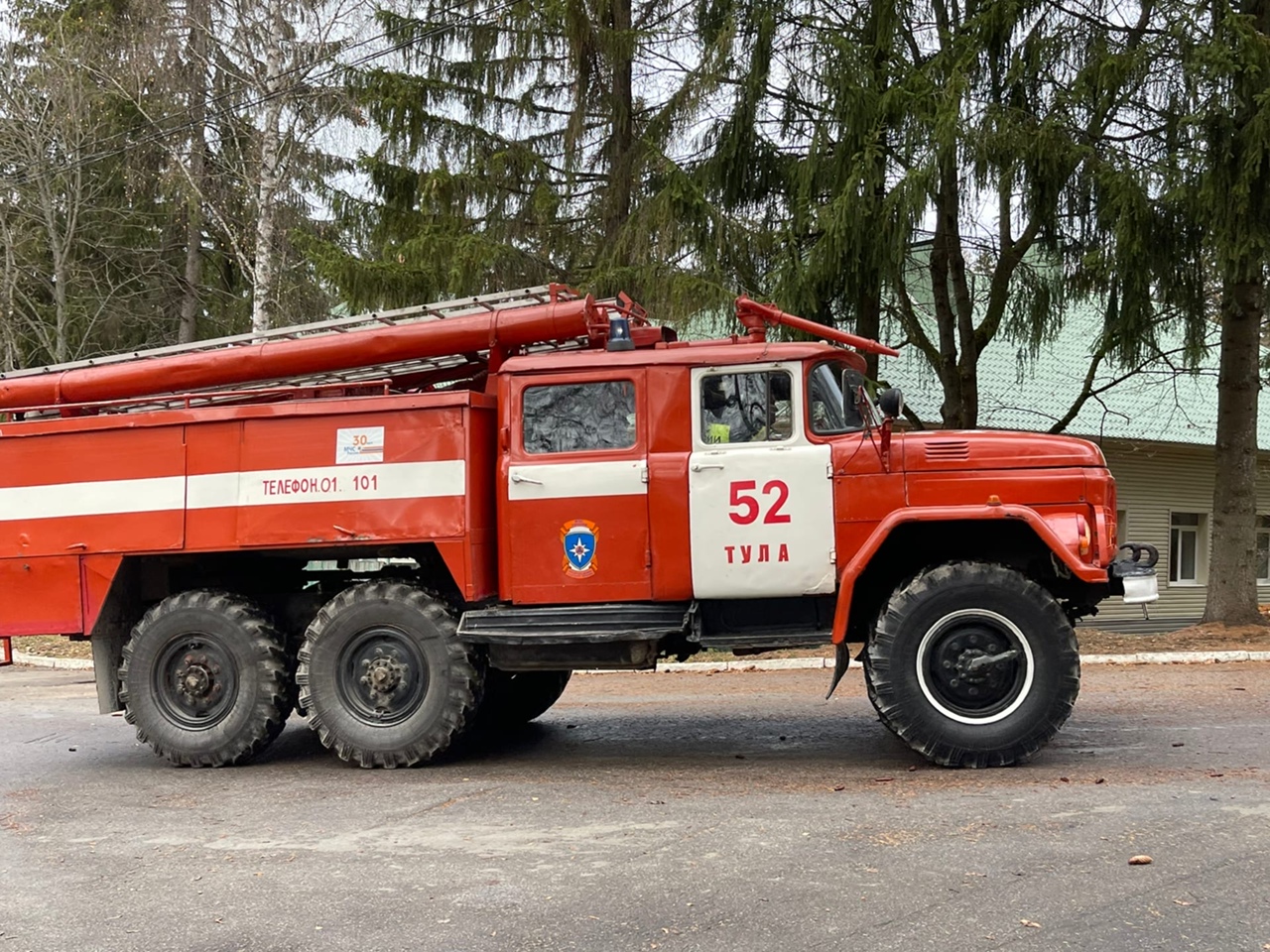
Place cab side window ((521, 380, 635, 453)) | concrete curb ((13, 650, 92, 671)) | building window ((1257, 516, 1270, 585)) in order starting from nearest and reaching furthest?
cab side window ((521, 380, 635, 453)), concrete curb ((13, 650, 92, 671)), building window ((1257, 516, 1270, 585))

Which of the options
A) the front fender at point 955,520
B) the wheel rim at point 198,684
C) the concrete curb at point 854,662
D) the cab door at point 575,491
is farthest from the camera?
the concrete curb at point 854,662

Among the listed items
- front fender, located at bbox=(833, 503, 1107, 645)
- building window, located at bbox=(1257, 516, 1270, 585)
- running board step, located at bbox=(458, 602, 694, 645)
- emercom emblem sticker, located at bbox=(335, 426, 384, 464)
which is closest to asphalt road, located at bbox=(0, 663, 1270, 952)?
running board step, located at bbox=(458, 602, 694, 645)

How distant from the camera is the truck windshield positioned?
26.1ft

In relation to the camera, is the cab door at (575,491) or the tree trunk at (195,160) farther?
the tree trunk at (195,160)

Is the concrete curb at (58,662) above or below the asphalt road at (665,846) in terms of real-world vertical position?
below

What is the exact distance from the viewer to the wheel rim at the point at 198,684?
8.68m

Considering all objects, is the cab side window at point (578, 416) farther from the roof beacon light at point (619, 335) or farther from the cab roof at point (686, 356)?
the roof beacon light at point (619, 335)

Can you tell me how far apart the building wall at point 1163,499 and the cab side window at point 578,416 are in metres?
18.6

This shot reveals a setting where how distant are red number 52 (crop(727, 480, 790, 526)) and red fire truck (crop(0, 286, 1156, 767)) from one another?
0.05 feet

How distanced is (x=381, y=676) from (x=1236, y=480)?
11.8m

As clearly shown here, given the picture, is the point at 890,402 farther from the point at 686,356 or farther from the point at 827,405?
the point at 686,356

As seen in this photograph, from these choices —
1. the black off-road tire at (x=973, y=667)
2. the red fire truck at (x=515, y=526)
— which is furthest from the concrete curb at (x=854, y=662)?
the black off-road tire at (x=973, y=667)

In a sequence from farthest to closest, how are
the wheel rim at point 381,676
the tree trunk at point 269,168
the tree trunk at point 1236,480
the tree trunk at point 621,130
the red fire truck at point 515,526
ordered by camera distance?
the tree trunk at point 269,168, the tree trunk at point 621,130, the tree trunk at point 1236,480, the wheel rim at point 381,676, the red fire truck at point 515,526

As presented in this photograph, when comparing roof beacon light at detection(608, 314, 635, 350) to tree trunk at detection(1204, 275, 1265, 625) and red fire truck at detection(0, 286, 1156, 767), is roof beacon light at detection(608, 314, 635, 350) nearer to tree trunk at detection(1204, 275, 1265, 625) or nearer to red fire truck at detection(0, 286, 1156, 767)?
red fire truck at detection(0, 286, 1156, 767)
